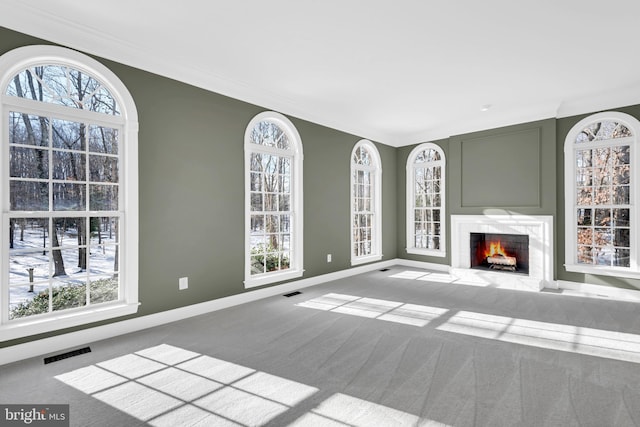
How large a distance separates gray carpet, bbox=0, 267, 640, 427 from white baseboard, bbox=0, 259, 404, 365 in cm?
12

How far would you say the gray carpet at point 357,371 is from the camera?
1.89 m

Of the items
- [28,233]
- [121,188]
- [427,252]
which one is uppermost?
[121,188]

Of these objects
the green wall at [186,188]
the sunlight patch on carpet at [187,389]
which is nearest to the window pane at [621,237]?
the sunlight patch on carpet at [187,389]

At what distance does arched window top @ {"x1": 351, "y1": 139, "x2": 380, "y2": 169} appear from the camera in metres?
6.18

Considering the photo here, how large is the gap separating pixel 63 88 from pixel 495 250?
6.58m

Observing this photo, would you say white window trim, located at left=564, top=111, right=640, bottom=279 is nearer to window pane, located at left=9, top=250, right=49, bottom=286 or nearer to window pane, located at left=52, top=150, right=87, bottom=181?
window pane, located at left=52, top=150, right=87, bottom=181

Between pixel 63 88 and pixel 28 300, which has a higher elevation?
pixel 63 88

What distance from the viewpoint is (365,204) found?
21.3ft

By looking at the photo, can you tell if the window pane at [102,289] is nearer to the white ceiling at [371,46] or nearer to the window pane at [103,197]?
the window pane at [103,197]

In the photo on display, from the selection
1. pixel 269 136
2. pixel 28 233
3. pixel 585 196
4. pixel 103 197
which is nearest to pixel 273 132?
pixel 269 136

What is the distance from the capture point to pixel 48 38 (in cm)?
275

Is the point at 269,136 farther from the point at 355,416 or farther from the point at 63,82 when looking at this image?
the point at 355,416

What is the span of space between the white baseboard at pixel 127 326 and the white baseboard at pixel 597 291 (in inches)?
156

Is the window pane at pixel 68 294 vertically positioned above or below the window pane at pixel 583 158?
below
